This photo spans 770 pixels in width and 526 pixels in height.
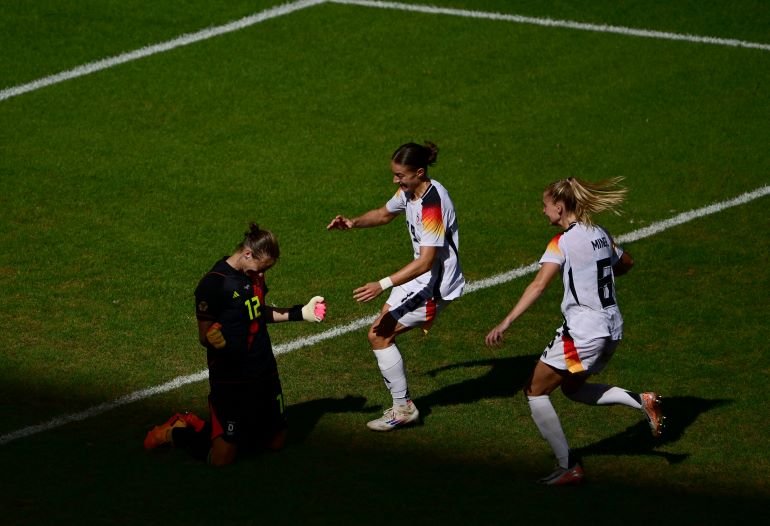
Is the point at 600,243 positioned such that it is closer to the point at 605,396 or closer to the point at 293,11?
the point at 605,396

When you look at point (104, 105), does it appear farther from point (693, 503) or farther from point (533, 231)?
point (693, 503)

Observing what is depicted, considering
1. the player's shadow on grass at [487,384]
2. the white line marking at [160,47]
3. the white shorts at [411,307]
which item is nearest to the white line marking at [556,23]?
the white line marking at [160,47]

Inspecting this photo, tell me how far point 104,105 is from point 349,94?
3453 mm

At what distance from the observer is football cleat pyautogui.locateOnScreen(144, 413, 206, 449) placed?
10477 mm

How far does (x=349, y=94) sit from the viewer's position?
20094mm

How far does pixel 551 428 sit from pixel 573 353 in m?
0.55

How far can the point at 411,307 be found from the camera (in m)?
11.2

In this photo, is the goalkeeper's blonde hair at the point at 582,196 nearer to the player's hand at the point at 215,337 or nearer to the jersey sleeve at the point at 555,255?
the jersey sleeve at the point at 555,255

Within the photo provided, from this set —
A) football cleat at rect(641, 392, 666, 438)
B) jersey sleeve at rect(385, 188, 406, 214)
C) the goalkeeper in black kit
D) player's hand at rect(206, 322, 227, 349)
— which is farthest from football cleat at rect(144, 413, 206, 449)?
football cleat at rect(641, 392, 666, 438)

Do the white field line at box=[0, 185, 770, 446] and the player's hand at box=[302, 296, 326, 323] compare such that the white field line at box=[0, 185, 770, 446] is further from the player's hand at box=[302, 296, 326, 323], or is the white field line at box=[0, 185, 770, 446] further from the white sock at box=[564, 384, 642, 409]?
the white sock at box=[564, 384, 642, 409]

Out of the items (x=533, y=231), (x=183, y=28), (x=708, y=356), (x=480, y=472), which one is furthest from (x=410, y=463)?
(x=183, y=28)

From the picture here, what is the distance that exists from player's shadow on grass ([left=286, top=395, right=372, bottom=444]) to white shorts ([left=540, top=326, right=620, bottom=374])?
2.07 metres

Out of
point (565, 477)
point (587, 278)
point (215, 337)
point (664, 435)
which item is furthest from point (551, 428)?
point (215, 337)

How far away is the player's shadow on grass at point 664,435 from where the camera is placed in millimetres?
10641
